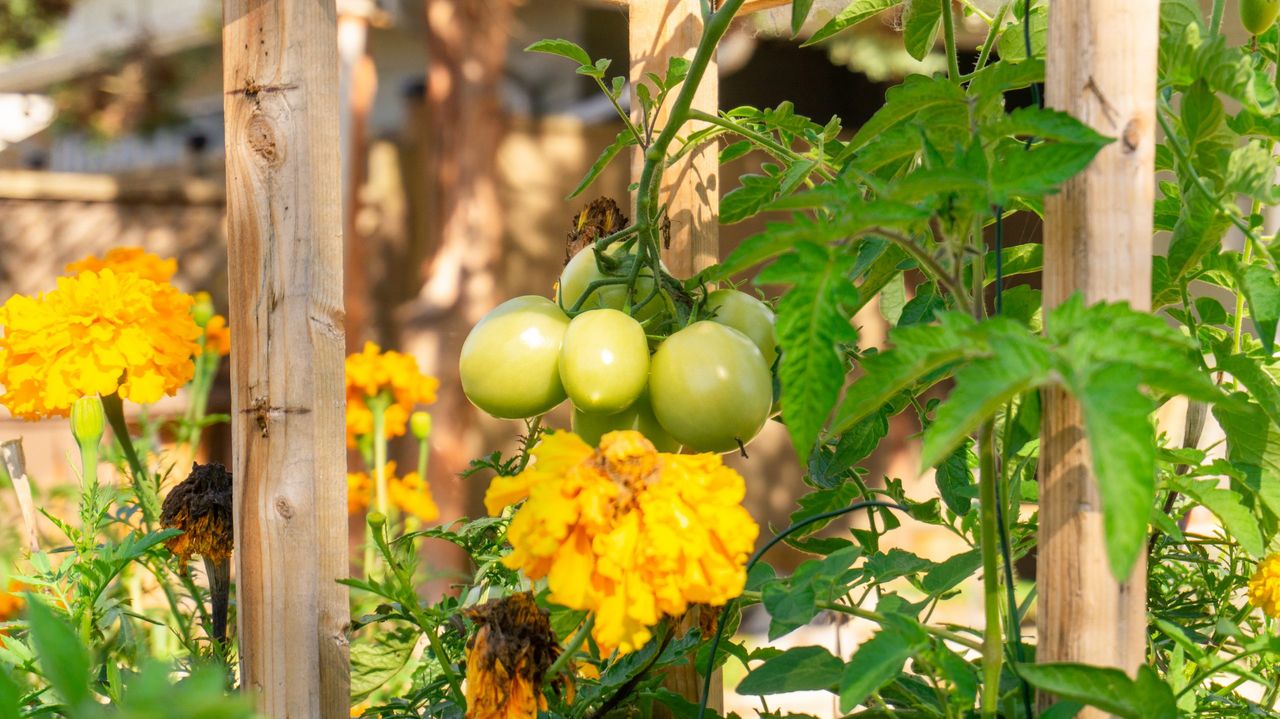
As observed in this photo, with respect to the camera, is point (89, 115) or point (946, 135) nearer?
point (946, 135)

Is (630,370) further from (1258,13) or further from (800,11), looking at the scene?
(1258,13)

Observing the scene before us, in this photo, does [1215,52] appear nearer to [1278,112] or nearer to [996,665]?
[1278,112]

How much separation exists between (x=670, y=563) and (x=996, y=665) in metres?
0.19

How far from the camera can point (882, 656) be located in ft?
1.80

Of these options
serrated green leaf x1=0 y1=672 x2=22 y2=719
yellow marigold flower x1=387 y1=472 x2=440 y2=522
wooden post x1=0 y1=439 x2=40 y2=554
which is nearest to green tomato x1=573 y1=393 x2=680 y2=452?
serrated green leaf x1=0 y1=672 x2=22 y2=719

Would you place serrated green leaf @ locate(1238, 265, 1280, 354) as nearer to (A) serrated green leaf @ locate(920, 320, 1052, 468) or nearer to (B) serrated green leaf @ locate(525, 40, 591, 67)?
(A) serrated green leaf @ locate(920, 320, 1052, 468)

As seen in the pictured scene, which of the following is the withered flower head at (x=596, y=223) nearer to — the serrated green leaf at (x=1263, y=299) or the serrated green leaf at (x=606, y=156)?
the serrated green leaf at (x=606, y=156)

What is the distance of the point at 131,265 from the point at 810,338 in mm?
973

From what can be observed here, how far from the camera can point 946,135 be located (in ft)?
2.20

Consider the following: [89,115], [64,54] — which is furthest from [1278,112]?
[64,54]

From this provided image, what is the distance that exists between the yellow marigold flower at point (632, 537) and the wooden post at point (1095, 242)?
0.18 m

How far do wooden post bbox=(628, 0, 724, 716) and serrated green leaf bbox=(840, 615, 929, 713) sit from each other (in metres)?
0.50

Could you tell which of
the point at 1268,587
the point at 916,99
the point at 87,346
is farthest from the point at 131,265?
the point at 1268,587

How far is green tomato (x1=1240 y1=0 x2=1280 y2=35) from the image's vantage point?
77cm
